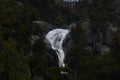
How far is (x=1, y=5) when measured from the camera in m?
64.5

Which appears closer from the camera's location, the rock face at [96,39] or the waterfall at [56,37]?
the rock face at [96,39]

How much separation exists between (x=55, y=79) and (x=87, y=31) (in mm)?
30168

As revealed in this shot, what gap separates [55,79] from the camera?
158 ft

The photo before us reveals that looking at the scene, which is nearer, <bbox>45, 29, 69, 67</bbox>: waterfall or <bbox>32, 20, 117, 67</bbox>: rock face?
<bbox>32, 20, 117, 67</bbox>: rock face

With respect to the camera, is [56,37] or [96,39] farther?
[56,37]

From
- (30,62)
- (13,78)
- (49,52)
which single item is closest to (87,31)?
(49,52)

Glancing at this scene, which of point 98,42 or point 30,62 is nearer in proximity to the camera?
point 30,62

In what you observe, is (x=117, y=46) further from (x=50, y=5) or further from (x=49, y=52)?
(x=50, y=5)

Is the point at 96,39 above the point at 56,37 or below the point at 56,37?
below

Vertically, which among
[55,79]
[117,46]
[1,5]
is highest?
Answer: [1,5]

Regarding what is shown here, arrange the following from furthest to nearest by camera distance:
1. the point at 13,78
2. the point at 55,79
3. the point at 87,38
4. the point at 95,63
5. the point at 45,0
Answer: the point at 45,0
the point at 87,38
the point at 95,63
the point at 55,79
the point at 13,78

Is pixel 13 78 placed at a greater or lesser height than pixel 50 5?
lesser

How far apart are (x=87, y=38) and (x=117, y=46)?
20116mm

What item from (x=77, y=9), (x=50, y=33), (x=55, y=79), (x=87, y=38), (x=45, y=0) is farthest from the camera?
(x=77, y=9)
